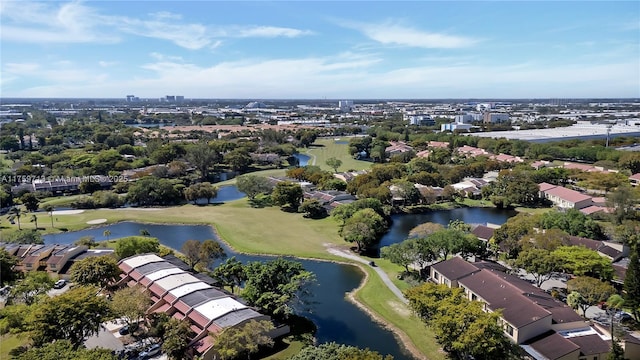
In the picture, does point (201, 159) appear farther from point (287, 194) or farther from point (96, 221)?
point (287, 194)

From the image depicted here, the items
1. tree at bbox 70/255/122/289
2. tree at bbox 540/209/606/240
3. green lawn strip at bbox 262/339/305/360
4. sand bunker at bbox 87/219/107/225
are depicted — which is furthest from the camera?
sand bunker at bbox 87/219/107/225

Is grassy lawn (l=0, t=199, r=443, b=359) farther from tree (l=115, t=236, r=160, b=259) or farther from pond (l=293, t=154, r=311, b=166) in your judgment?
pond (l=293, t=154, r=311, b=166)

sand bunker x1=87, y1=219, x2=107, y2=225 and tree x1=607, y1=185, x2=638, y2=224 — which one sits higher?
tree x1=607, y1=185, x2=638, y2=224

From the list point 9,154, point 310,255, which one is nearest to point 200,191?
point 310,255

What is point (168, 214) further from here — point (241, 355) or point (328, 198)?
point (241, 355)

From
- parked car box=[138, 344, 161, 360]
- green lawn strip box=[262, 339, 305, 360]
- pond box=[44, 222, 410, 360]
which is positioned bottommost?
pond box=[44, 222, 410, 360]

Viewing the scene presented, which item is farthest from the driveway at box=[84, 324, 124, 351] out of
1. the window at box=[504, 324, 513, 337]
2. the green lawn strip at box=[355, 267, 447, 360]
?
the window at box=[504, 324, 513, 337]

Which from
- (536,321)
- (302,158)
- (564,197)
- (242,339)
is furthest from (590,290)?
(302,158)

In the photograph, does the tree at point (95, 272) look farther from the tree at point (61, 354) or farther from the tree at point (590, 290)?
the tree at point (590, 290)
